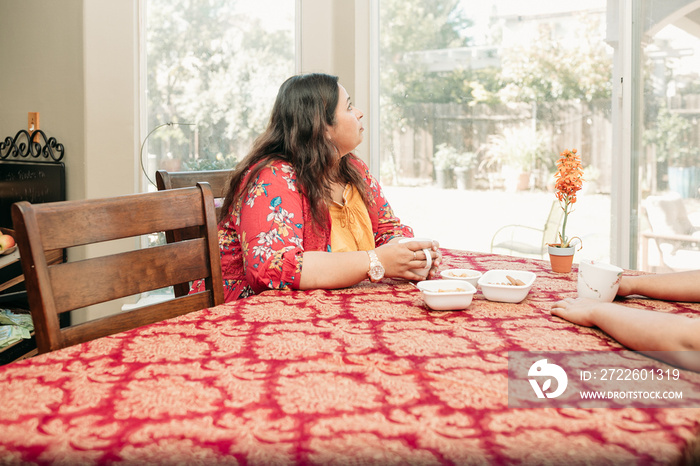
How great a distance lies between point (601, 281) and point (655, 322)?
321 millimetres

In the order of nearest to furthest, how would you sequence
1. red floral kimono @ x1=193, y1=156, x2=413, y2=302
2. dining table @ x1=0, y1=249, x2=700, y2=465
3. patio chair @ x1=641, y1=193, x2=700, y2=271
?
dining table @ x1=0, y1=249, x2=700, y2=465, red floral kimono @ x1=193, y1=156, x2=413, y2=302, patio chair @ x1=641, y1=193, x2=700, y2=271

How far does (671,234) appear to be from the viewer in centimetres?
259

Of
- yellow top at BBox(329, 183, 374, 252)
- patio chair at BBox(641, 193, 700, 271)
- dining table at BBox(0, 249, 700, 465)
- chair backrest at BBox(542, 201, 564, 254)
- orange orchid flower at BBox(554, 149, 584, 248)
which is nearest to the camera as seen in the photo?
dining table at BBox(0, 249, 700, 465)

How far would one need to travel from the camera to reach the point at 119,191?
8.85ft

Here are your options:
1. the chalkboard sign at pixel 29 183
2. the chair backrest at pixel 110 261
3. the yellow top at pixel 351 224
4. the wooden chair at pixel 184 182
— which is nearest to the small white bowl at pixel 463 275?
the yellow top at pixel 351 224

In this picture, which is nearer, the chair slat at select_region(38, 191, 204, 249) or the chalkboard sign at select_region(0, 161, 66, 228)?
the chair slat at select_region(38, 191, 204, 249)

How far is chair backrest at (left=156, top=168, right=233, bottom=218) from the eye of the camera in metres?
1.78

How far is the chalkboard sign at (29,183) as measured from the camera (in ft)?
8.71

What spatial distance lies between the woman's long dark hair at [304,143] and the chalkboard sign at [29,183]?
50.4 inches

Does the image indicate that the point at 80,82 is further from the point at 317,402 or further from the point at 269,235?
the point at 317,402

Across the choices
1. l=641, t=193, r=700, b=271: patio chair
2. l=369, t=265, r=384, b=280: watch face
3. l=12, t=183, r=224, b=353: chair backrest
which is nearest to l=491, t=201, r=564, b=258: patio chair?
l=641, t=193, r=700, b=271: patio chair

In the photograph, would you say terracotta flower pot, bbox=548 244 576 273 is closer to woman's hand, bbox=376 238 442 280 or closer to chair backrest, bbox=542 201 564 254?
woman's hand, bbox=376 238 442 280

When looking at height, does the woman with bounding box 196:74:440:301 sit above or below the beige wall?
below

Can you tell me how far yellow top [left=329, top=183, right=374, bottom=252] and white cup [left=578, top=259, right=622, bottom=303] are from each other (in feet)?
2.24
